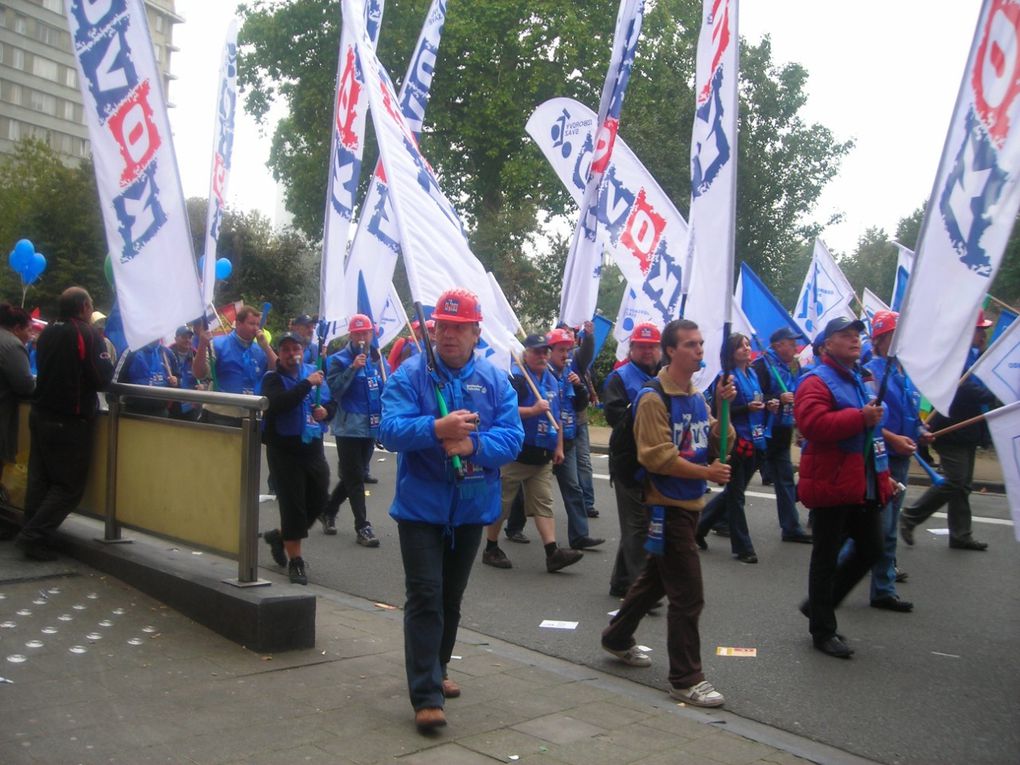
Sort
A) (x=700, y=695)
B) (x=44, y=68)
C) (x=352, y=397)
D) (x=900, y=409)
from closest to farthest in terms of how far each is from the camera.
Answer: (x=700, y=695)
(x=900, y=409)
(x=352, y=397)
(x=44, y=68)

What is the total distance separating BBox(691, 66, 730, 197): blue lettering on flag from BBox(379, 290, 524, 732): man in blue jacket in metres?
1.77

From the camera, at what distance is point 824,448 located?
19.4ft

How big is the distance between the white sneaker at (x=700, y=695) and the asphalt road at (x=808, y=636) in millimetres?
141

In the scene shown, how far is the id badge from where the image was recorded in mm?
6055

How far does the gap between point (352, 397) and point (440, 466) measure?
15.8ft

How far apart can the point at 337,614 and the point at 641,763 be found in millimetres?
2837

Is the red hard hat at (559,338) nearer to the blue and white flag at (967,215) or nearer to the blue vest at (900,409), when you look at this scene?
the blue vest at (900,409)

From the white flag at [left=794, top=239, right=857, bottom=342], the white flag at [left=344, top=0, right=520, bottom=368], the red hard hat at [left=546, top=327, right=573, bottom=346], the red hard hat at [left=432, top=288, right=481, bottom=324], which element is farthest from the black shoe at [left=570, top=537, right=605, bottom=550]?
the white flag at [left=794, top=239, right=857, bottom=342]

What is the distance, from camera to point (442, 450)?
4.59 meters

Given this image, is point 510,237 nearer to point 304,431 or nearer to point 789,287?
point 789,287

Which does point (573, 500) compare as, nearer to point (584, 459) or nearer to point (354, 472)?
point (584, 459)

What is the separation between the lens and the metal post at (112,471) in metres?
6.78

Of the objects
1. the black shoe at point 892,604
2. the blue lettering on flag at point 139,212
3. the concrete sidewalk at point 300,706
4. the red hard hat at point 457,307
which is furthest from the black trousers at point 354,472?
the red hard hat at point 457,307

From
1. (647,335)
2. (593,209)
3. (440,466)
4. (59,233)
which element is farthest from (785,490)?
(59,233)
